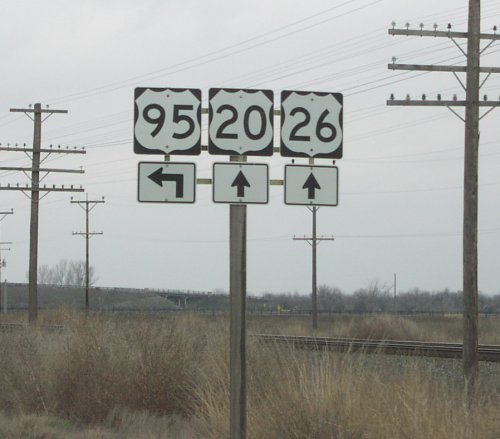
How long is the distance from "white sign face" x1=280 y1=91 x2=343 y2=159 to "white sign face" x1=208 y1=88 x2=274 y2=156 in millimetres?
175

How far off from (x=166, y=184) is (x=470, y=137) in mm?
10155

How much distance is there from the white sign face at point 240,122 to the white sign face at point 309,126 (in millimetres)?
175

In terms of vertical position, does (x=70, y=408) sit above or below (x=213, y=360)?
below

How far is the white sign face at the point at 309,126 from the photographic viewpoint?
7.98 meters

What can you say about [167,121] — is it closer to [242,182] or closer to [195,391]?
[242,182]

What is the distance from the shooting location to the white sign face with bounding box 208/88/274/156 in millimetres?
7855

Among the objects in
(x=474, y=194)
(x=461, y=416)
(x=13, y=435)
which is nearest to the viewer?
(x=461, y=416)

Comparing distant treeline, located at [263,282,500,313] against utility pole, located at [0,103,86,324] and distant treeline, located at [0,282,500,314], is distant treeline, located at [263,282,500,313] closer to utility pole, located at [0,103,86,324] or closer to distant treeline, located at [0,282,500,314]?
distant treeline, located at [0,282,500,314]

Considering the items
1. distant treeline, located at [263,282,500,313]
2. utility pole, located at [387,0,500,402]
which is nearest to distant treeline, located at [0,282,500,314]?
distant treeline, located at [263,282,500,313]

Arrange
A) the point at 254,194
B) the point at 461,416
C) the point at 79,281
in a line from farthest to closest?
1. the point at 79,281
2. the point at 254,194
3. the point at 461,416

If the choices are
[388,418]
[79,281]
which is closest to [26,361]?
[388,418]

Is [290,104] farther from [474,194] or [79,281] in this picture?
[79,281]

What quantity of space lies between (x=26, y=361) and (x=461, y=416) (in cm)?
889

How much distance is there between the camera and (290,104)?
8023mm
